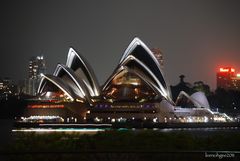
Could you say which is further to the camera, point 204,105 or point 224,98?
point 224,98

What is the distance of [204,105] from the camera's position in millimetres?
106500

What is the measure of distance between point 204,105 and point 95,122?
33.4 meters

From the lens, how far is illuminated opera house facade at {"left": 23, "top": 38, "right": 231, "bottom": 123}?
267 feet

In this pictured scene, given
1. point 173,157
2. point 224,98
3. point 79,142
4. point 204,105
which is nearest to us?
point 173,157

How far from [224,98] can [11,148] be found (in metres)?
121

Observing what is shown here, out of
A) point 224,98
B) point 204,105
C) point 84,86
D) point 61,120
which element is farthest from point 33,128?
point 224,98

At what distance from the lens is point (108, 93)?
85938 millimetres

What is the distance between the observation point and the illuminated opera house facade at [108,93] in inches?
3206

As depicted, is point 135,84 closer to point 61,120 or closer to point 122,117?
point 122,117

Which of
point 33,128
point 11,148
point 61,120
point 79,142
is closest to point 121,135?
point 79,142

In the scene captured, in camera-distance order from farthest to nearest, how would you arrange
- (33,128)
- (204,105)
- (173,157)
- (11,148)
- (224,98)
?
(224,98), (204,105), (33,128), (11,148), (173,157)

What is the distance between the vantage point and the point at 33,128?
74.6 meters

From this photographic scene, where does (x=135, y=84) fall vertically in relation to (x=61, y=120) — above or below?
above

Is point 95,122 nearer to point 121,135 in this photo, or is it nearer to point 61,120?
point 61,120
